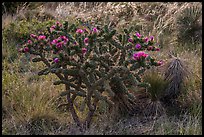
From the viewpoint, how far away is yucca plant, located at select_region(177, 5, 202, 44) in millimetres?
6980

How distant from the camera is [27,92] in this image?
4566mm

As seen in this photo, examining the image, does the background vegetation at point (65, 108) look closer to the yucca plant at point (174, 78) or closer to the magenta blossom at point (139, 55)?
the yucca plant at point (174, 78)

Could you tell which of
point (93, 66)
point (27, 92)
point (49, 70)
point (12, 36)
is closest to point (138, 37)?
point (93, 66)

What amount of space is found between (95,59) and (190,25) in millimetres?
3835

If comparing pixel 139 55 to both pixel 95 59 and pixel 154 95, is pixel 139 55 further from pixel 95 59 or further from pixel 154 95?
pixel 154 95

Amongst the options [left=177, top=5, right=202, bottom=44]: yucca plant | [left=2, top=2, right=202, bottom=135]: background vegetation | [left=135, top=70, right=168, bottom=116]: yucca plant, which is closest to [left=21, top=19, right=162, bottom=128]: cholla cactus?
[left=2, top=2, right=202, bottom=135]: background vegetation

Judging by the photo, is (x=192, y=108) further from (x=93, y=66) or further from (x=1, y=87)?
(x=1, y=87)

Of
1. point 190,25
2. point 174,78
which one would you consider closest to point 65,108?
point 174,78

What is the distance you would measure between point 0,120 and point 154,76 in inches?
69.7

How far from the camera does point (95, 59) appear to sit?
377 centimetres

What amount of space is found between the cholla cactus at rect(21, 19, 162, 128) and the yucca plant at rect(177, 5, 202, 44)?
307 centimetres

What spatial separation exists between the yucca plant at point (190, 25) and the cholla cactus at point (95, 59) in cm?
307

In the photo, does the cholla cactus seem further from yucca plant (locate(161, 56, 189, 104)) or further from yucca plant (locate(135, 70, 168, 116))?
yucca plant (locate(161, 56, 189, 104))

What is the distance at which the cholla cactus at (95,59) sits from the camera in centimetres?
378
